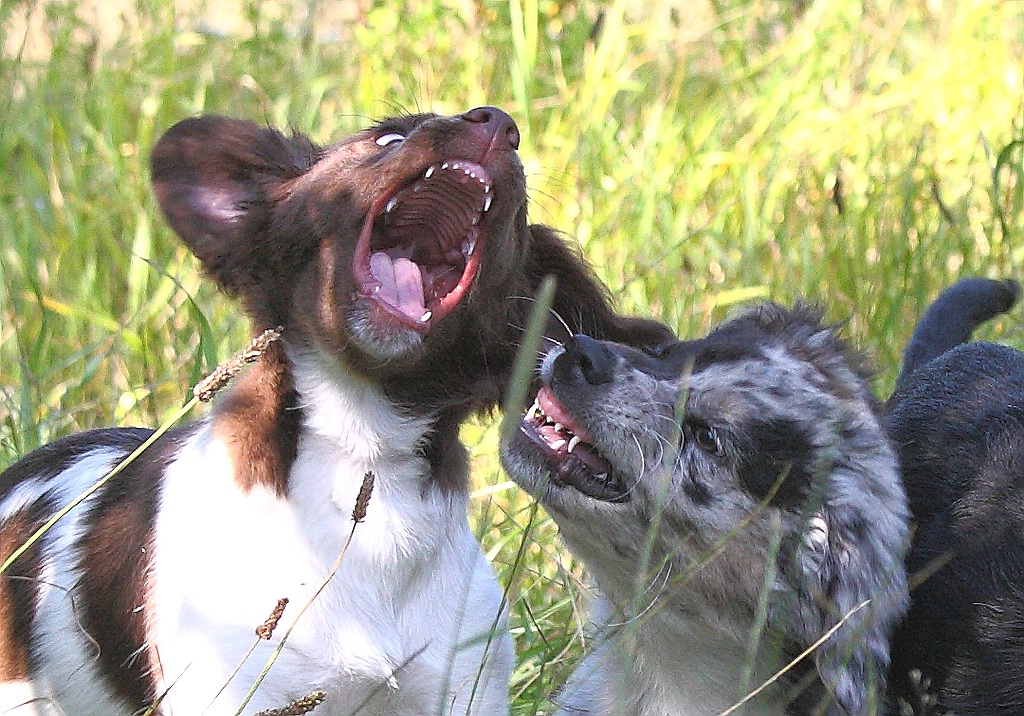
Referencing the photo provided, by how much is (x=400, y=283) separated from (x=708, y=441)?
0.64 meters

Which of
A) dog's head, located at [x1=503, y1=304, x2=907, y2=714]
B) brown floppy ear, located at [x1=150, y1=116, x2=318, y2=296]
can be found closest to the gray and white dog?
dog's head, located at [x1=503, y1=304, x2=907, y2=714]

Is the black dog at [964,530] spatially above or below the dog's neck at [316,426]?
below

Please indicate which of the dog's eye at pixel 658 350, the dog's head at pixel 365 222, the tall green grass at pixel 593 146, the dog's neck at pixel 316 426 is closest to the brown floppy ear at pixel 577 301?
the dog's eye at pixel 658 350

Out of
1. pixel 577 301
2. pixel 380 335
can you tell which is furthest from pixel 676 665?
pixel 380 335

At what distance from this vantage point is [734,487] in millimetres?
2811

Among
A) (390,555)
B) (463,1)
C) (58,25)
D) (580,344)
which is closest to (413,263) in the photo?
(580,344)

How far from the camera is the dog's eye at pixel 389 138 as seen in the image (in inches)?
113

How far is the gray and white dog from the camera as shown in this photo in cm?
275

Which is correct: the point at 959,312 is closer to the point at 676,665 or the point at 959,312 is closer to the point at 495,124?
the point at 676,665

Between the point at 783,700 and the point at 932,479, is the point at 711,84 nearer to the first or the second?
the point at 932,479

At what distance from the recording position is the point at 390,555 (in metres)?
2.81

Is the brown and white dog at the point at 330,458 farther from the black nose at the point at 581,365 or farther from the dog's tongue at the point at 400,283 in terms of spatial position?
the black nose at the point at 581,365

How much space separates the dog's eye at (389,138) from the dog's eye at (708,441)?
0.78 metres

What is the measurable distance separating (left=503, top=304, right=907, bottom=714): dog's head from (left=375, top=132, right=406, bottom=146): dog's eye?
0.50m
